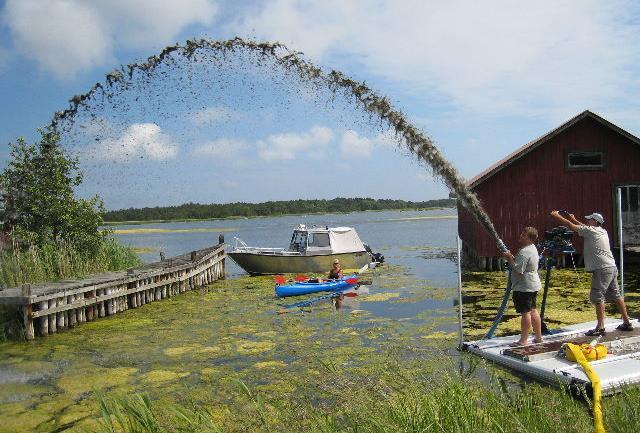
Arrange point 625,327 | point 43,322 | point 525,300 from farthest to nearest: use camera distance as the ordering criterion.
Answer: point 43,322
point 625,327
point 525,300

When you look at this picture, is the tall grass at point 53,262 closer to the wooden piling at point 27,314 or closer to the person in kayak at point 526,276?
the wooden piling at point 27,314

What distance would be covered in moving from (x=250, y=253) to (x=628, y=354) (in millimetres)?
20557

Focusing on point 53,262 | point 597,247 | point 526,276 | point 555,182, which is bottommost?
point 53,262

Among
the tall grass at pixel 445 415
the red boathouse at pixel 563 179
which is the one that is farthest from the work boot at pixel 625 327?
the red boathouse at pixel 563 179

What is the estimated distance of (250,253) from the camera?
27.2 m

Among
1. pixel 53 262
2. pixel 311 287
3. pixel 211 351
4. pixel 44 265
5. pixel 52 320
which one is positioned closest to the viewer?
pixel 211 351

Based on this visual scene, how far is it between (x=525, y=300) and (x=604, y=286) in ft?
4.48

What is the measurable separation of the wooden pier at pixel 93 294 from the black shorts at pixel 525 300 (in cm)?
1210

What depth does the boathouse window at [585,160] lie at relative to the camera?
2450 centimetres

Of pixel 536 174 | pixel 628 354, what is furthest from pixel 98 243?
pixel 628 354

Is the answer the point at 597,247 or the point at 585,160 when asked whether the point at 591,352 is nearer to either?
the point at 597,247

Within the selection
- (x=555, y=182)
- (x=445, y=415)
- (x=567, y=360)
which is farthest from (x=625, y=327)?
(x=555, y=182)

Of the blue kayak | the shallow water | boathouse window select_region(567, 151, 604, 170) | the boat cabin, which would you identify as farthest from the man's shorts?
the boat cabin

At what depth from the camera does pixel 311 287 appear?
20.5 metres
